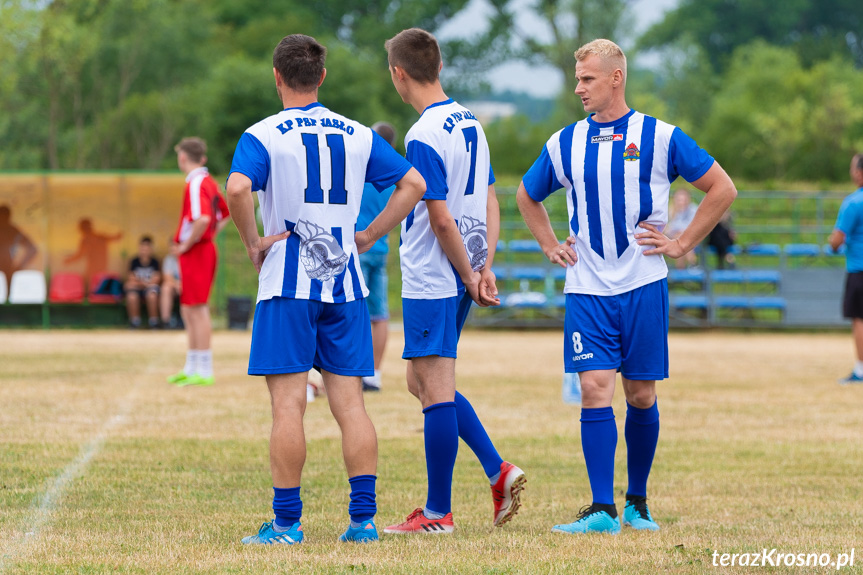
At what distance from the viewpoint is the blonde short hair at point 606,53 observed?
479 centimetres

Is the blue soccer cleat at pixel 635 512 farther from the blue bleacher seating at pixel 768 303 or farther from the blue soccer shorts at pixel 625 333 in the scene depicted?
the blue bleacher seating at pixel 768 303

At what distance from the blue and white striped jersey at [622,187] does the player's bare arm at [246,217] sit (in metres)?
1.36

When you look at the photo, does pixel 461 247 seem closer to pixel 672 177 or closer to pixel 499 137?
pixel 672 177

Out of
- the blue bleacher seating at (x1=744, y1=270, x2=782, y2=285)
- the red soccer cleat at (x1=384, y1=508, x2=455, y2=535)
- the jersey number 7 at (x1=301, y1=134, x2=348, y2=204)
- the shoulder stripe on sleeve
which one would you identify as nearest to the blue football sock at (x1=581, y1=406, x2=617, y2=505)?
the red soccer cleat at (x1=384, y1=508, x2=455, y2=535)

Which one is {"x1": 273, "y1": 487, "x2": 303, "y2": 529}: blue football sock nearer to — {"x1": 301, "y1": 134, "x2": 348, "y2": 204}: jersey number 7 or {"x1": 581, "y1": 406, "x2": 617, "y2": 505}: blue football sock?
{"x1": 301, "y1": 134, "x2": 348, "y2": 204}: jersey number 7

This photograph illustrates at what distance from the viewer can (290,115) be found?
435 cm

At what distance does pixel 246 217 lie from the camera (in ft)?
13.9

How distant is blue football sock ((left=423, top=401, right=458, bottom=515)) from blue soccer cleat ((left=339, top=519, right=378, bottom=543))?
1.27ft

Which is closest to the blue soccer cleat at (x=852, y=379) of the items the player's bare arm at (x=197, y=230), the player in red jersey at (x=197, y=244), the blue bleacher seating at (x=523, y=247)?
the player in red jersey at (x=197, y=244)

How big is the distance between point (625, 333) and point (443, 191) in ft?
3.36

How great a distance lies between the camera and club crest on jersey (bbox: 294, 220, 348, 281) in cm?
433

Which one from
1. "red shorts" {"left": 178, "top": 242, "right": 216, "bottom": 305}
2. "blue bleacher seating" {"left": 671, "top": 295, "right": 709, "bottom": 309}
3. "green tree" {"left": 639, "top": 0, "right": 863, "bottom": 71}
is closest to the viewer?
"red shorts" {"left": 178, "top": 242, "right": 216, "bottom": 305}

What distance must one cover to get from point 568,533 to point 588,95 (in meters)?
1.90

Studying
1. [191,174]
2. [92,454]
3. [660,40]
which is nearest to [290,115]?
[92,454]
